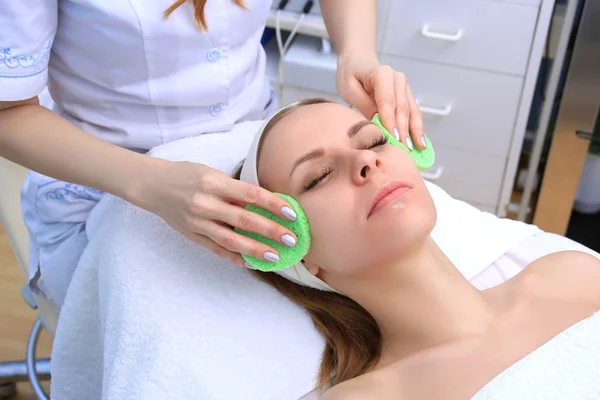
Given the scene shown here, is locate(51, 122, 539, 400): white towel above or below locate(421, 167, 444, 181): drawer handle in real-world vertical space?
above

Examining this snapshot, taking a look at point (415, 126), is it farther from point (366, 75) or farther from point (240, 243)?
point (240, 243)

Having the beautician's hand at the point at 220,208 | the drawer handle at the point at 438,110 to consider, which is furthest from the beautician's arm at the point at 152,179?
the drawer handle at the point at 438,110

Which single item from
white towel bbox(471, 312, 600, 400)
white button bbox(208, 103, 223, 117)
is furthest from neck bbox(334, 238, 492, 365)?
white button bbox(208, 103, 223, 117)

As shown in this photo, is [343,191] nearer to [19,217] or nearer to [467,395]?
[467,395]

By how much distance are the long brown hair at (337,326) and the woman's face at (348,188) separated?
3.0 inches

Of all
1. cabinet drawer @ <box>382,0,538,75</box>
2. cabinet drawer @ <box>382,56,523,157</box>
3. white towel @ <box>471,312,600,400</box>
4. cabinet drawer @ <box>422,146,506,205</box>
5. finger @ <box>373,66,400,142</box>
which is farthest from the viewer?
cabinet drawer @ <box>422,146,506,205</box>

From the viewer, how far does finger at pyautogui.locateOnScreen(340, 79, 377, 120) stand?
1199 millimetres

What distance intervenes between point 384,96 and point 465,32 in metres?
0.93

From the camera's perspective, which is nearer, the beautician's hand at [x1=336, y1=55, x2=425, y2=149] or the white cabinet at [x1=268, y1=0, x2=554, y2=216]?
the beautician's hand at [x1=336, y1=55, x2=425, y2=149]

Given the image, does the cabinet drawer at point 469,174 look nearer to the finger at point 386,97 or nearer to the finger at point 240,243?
the finger at point 386,97

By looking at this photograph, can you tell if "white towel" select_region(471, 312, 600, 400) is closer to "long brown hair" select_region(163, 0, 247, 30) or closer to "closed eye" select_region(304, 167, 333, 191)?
"closed eye" select_region(304, 167, 333, 191)

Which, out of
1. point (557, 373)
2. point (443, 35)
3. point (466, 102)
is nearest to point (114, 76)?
point (557, 373)

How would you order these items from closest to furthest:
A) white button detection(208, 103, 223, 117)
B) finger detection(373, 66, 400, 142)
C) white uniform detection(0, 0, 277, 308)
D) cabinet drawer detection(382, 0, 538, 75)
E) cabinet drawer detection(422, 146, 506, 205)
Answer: white uniform detection(0, 0, 277, 308) → finger detection(373, 66, 400, 142) → white button detection(208, 103, 223, 117) → cabinet drawer detection(382, 0, 538, 75) → cabinet drawer detection(422, 146, 506, 205)

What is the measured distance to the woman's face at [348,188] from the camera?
38.6 inches
